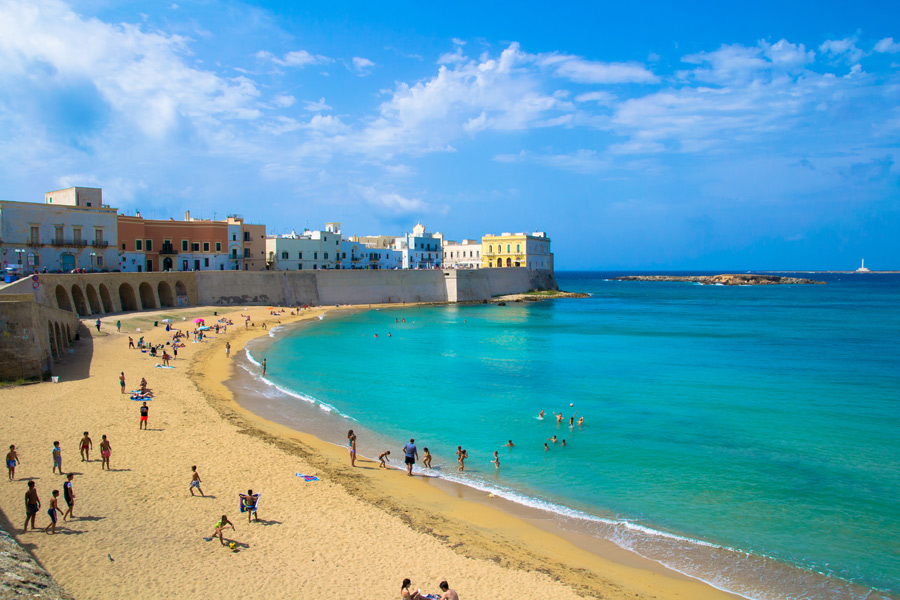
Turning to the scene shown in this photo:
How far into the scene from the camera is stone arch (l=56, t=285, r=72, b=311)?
113ft

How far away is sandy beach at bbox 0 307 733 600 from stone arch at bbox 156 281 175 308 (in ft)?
101

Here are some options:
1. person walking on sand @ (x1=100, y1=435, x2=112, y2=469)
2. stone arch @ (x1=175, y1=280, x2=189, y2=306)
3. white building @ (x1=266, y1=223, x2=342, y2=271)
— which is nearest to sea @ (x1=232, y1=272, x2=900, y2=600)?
person walking on sand @ (x1=100, y1=435, x2=112, y2=469)

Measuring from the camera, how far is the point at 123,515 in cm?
1137

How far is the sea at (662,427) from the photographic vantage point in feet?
37.3

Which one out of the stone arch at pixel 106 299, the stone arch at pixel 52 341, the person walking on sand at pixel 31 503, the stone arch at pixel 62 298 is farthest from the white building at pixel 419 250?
the person walking on sand at pixel 31 503

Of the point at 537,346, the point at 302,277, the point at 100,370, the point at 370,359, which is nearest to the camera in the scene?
the point at 100,370

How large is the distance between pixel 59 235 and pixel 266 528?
39048mm

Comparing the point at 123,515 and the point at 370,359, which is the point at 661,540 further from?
the point at 370,359

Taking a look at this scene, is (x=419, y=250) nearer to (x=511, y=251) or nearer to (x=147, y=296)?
(x=511, y=251)

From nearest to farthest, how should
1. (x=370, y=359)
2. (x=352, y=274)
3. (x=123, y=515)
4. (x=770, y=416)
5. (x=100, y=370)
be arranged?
1. (x=123, y=515)
2. (x=770, y=416)
3. (x=100, y=370)
4. (x=370, y=359)
5. (x=352, y=274)

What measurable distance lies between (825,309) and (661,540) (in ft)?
225

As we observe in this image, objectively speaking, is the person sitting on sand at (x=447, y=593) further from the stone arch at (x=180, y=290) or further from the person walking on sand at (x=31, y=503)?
the stone arch at (x=180, y=290)

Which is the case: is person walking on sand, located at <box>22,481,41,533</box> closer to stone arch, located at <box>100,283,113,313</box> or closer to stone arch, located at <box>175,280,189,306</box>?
stone arch, located at <box>100,283,113,313</box>

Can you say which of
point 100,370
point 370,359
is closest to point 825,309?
point 370,359
